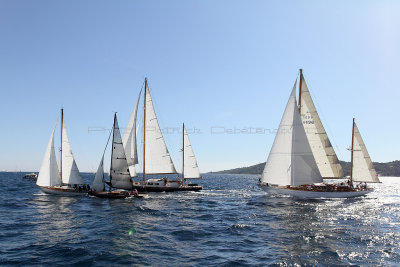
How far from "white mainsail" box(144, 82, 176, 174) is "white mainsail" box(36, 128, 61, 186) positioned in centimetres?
1535

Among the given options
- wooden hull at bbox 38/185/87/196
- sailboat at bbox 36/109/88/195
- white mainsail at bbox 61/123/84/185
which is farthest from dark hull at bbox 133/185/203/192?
white mainsail at bbox 61/123/84/185

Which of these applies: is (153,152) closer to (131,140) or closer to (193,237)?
(131,140)

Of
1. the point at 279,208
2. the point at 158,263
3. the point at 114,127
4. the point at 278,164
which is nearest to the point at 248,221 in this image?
the point at 279,208

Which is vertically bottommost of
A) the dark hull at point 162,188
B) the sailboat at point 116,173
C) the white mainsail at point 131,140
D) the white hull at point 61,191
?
the dark hull at point 162,188

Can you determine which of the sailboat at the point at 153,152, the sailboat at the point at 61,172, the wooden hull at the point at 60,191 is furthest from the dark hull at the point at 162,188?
the wooden hull at the point at 60,191

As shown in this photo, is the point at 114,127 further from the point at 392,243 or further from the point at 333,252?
the point at 392,243

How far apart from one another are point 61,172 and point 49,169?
5.78 feet

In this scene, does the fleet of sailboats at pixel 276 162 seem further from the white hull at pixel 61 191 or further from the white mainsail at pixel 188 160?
the white mainsail at pixel 188 160

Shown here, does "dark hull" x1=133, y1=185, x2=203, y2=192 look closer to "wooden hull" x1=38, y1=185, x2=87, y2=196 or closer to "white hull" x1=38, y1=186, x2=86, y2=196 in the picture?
"wooden hull" x1=38, y1=185, x2=87, y2=196

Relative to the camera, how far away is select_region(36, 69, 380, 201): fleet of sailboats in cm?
3900

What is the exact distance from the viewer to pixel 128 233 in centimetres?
1983

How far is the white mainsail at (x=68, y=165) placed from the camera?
136ft

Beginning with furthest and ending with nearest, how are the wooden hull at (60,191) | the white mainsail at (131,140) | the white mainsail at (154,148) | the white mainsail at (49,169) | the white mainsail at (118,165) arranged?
the white mainsail at (154,148), the white mainsail at (131,140), the wooden hull at (60,191), the white mainsail at (49,169), the white mainsail at (118,165)

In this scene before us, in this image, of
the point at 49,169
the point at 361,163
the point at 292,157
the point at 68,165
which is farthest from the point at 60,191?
the point at 361,163
